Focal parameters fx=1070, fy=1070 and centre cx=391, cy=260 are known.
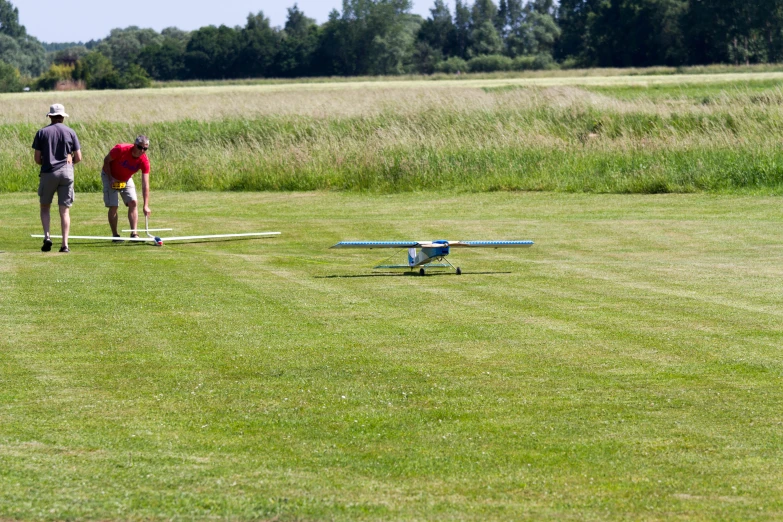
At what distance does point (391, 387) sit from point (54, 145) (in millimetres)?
8292

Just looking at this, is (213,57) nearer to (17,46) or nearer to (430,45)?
(430,45)

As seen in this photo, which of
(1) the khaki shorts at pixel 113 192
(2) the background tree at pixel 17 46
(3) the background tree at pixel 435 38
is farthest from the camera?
(2) the background tree at pixel 17 46

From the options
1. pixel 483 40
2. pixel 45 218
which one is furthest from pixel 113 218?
pixel 483 40

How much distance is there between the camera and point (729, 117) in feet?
87.8

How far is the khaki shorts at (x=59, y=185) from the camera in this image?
45.2 ft

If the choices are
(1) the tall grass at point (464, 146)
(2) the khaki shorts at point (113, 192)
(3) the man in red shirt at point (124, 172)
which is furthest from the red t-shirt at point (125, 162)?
(1) the tall grass at point (464, 146)

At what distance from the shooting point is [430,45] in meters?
144

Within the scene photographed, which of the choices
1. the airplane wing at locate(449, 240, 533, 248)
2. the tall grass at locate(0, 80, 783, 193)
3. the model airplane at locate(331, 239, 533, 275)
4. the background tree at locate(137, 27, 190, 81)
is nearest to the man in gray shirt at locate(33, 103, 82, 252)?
the model airplane at locate(331, 239, 533, 275)

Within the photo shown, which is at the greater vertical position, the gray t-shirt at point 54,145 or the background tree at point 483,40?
the background tree at point 483,40

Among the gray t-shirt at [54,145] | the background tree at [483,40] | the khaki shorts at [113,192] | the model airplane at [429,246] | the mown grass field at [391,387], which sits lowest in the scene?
the mown grass field at [391,387]

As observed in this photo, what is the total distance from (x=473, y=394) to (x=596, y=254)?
23.5ft

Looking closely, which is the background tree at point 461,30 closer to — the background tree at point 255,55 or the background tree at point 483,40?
the background tree at point 483,40

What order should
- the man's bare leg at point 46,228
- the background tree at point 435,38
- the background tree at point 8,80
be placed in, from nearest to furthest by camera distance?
the man's bare leg at point 46,228 → the background tree at point 8,80 → the background tree at point 435,38

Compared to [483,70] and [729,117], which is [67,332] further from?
[483,70]
